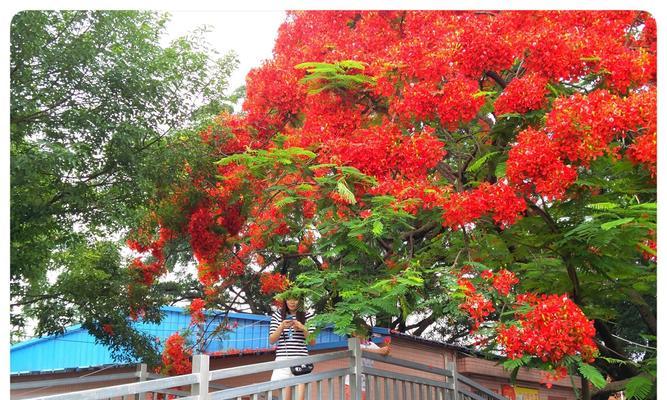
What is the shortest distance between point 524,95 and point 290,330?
2360mm

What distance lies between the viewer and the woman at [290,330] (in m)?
4.87

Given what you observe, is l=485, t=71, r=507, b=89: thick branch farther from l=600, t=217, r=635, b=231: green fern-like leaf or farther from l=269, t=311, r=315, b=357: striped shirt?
l=269, t=311, r=315, b=357: striped shirt

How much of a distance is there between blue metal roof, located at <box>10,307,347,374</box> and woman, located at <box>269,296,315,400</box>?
1.42 m

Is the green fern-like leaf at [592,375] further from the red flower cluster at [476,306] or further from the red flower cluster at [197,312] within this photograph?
the red flower cluster at [197,312]

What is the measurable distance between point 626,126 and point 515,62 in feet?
3.66

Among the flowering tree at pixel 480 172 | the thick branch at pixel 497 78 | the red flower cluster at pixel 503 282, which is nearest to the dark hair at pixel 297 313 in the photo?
the flowering tree at pixel 480 172

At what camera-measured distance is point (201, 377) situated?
3.57 m

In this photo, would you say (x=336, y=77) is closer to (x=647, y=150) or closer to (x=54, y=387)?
(x=647, y=150)

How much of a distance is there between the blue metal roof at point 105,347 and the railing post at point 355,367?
5.73ft

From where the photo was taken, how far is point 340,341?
7.33m

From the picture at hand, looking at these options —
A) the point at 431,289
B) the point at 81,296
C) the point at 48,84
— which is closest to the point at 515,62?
the point at 431,289

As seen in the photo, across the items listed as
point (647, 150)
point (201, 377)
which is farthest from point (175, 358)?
point (647, 150)

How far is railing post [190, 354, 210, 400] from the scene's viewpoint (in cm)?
354

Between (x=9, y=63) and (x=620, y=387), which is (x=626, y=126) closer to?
(x=620, y=387)
